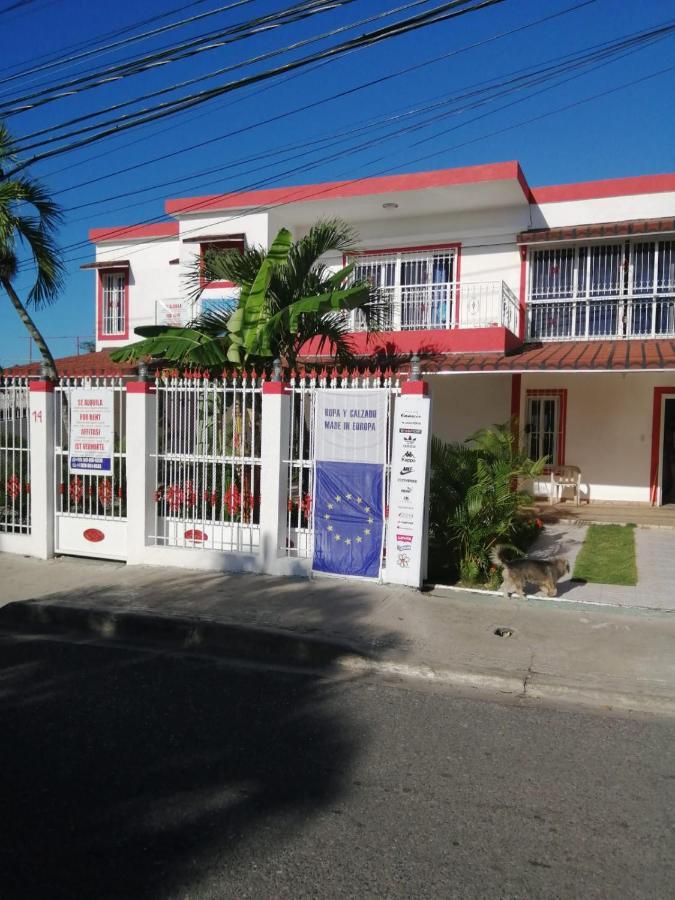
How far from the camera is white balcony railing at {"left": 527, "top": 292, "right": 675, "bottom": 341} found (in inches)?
568

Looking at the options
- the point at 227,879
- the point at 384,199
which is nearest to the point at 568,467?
the point at 384,199

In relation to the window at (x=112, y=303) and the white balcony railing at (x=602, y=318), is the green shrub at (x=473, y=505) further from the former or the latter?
the window at (x=112, y=303)

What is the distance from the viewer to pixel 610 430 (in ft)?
49.8

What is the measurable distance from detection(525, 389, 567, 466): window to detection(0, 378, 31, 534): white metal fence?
10.1 m

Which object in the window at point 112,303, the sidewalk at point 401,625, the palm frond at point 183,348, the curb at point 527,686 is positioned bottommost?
the curb at point 527,686

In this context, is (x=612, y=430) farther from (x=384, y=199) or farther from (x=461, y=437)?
(x=384, y=199)

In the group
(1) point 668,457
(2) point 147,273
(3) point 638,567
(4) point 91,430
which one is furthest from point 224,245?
(3) point 638,567

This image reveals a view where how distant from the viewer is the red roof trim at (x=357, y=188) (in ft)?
45.4

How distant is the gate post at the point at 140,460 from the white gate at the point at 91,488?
284 mm

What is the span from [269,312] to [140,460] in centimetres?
266

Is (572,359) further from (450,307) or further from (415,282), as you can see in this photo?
(415,282)

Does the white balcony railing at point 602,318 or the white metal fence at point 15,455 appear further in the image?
the white balcony railing at point 602,318

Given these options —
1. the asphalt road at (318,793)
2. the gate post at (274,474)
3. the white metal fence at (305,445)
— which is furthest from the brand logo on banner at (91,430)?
the asphalt road at (318,793)

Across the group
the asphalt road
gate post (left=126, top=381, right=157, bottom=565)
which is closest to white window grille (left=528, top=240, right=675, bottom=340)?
gate post (left=126, top=381, right=157, bottom=565)
